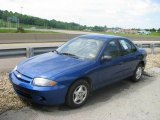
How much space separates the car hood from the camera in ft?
17.6

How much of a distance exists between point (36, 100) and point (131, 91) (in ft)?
9.79

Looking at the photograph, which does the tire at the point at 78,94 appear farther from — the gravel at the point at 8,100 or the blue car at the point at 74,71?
the gravel at the point at 8,100

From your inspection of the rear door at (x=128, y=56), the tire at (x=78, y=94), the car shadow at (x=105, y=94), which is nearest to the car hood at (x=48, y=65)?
the tire at (x=78, y=94)

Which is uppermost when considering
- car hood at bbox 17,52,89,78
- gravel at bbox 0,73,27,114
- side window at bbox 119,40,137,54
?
side window at bbox 119,40,137,54

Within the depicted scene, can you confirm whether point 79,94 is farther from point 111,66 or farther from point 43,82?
point 111,66

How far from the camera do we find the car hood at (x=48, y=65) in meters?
5.37

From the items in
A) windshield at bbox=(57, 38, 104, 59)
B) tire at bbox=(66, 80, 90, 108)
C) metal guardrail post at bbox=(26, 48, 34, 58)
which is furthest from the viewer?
metal guardrail post at bbox=(26, 48, 34, 58)

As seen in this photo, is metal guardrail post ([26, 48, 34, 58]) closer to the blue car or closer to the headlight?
the blue car

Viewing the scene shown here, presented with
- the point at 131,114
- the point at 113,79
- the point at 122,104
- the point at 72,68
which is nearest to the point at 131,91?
the point at 113,79

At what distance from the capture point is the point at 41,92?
509 cm

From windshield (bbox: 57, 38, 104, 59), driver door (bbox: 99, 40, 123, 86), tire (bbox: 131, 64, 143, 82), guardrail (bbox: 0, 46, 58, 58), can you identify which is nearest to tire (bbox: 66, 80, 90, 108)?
driver door (bbox: 99, 40, 123, 86)

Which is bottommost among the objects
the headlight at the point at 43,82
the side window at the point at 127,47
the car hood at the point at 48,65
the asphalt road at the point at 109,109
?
the asphalt road at the point at 109,109

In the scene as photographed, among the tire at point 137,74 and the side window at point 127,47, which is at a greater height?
the side window at point 127,47

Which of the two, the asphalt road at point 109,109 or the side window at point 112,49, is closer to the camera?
the asphalt road at point 109,109
